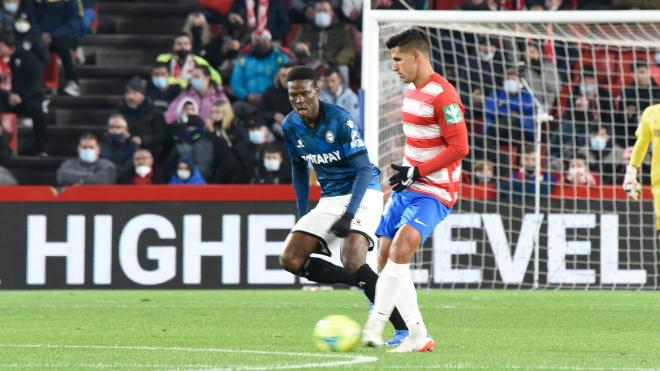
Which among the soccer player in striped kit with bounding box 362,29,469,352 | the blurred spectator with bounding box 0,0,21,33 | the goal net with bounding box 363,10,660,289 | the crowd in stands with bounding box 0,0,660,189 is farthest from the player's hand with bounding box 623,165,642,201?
the blurred spectator with bounding box 0,0,21,33

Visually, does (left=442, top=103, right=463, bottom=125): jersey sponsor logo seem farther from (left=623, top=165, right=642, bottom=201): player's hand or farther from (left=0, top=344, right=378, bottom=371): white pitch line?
(left=623, top=165, right=642, bottom=201): player's hand

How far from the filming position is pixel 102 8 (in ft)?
72.8

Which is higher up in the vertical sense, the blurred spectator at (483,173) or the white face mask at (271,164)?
the white face mask at (271,164)

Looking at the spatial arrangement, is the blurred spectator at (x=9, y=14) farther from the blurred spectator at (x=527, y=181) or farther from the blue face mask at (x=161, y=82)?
the blurred spectator at (x=527, y=181)

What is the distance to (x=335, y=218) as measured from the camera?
31.1 ft

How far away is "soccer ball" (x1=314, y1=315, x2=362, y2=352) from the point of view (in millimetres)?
8234

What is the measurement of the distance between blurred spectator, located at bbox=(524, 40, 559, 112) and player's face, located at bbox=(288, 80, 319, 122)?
8.95 meters

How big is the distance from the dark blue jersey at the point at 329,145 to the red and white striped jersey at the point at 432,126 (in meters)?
0.57

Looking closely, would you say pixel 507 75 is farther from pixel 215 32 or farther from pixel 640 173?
pixel 215 32

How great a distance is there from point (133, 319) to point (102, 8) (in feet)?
37.5

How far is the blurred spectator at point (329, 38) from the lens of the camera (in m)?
19.4

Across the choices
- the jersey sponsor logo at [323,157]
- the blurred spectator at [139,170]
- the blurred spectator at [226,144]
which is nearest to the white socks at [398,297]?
the jersey sponsor logo at [323,157]

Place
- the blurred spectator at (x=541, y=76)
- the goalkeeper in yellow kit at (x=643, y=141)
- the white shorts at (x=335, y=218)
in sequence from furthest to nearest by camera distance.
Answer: the blurred spectator at (x=541, y=76)
the goalkeeper in yellow kit at (x=643, y=141)
the white shorts at (x=335, y=218)

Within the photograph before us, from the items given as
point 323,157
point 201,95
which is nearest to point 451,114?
point 323,157
